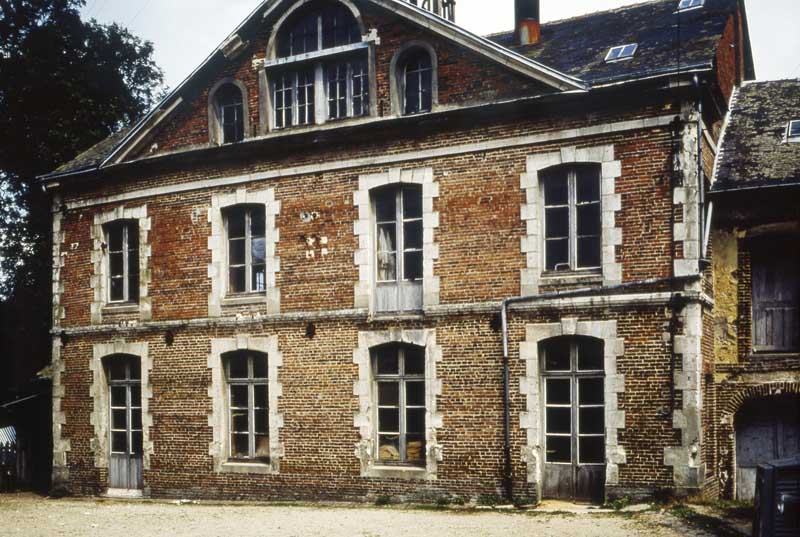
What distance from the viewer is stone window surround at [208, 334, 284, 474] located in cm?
1864

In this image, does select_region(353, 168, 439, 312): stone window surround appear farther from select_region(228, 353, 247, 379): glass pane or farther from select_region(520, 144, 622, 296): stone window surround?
select_region(228, 353, 247, 379): glass pane

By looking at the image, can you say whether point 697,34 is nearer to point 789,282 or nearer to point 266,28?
point 789,282

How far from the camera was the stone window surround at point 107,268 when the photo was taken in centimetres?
2039

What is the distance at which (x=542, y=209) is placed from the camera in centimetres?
1656

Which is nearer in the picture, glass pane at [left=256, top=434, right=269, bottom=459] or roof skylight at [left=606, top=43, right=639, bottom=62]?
→ roof skylight at [left=606, top=43, right=639, bottom=62]

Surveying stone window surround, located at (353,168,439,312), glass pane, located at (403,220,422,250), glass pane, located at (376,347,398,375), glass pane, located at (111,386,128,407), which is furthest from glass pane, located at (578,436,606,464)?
glass pane, located at (111,386,128,407)

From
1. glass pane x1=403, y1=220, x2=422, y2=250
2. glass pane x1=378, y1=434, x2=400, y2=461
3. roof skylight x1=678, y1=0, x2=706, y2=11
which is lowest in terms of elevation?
glass pane x1=378, y1=434, x2=400, y2=461

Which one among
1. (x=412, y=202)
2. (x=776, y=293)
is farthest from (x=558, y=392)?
(x=412, y=202)

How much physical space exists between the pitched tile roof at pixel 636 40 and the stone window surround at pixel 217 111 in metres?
5.43

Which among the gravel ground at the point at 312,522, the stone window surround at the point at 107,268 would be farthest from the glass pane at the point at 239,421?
the stone window surround at the point at 107,268

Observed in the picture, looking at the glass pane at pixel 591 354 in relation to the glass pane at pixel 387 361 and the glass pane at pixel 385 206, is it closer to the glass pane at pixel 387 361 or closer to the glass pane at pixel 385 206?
the glass pane at pixel 387 361

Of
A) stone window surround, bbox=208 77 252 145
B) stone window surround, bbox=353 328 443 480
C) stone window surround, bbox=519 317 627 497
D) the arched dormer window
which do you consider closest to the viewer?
stone window surround, bbox=519 317 627 497

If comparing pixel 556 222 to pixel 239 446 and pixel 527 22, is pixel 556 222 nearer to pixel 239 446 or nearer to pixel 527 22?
pixel 527 22

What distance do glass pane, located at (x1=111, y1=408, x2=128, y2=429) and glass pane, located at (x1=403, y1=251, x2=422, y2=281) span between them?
728 centimetres
